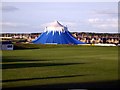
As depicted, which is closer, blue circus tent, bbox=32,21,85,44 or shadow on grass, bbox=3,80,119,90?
shadow on grass, bbox=3,80,119,90

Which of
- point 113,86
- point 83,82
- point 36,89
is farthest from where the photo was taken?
point 83,82

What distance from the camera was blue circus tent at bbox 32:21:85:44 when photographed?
863 inches

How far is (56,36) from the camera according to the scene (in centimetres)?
2286

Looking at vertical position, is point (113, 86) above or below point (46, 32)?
below

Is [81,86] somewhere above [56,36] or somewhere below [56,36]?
below

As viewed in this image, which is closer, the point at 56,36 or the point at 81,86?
the point at 81,86

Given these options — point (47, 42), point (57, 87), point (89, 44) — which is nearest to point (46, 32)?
point (47, 42)

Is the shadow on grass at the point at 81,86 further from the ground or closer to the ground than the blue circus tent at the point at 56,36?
closer to the ground

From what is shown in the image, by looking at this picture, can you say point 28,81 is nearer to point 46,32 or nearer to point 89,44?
point 46,32

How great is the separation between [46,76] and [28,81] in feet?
2.78

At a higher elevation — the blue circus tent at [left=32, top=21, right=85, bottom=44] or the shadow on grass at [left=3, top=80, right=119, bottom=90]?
the blue circus tent at [left=32, top=21, right=85, bottom=44]

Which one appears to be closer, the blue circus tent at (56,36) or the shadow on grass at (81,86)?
the shadow on grass at (81,86)

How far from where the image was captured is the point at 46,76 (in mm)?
6770

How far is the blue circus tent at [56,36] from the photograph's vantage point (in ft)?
71.9
